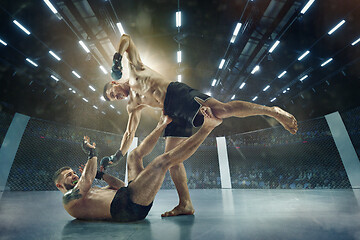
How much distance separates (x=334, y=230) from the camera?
0.85m

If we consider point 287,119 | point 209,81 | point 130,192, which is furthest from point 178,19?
point 130,192

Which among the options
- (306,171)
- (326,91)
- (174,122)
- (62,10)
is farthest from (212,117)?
(306,171)

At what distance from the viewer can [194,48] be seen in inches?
170

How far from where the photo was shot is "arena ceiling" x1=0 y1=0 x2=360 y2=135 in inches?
127

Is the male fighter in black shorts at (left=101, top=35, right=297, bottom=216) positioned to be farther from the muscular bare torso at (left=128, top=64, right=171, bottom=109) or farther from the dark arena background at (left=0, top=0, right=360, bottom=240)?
the dark arena background at (left=0, top=0, right=360, bottom=240)

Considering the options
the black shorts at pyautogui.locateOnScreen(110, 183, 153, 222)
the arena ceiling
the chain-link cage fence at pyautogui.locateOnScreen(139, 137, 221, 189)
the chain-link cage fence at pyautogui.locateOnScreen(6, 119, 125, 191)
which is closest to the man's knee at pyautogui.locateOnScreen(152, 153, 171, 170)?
the black shorts at pyautogui.locateOnScreen(110, 183, 153, 222)

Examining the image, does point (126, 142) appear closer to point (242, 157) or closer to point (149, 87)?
point (149, 87)

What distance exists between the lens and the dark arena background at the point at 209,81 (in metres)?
3.10

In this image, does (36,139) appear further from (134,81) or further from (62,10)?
(134,81)

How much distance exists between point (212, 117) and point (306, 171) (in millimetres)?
6288

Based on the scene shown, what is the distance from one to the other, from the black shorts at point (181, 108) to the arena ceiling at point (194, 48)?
2536mm

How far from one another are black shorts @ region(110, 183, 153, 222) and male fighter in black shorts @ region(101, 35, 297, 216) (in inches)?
13.1

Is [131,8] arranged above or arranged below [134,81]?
above

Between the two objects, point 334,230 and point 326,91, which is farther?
point 326,91
